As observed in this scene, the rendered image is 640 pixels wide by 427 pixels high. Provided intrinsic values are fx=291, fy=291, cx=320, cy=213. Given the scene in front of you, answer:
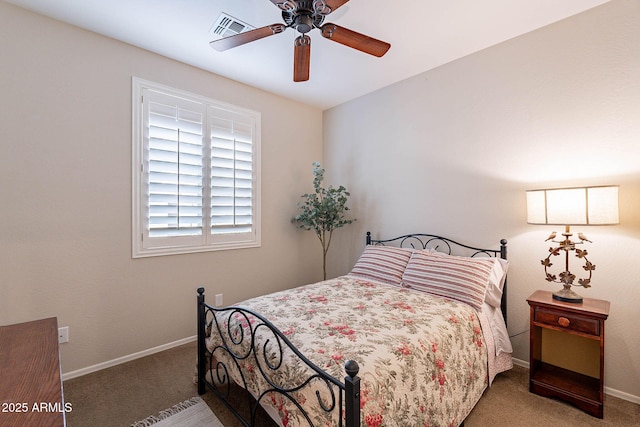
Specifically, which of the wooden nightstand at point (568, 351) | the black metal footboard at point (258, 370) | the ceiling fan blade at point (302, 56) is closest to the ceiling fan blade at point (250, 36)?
the ceiling fan blade at point (302, 56)

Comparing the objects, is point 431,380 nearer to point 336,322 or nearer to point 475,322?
point 336,322

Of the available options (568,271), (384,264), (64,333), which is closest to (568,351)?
(568,271)

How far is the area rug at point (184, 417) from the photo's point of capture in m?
1.82

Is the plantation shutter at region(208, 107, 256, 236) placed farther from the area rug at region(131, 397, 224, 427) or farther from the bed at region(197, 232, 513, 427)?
the area rug at region(131, 397, 224, 427)

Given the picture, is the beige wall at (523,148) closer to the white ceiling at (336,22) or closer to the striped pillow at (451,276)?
the white ceiling at (336,22)

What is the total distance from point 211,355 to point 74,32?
9.03ft

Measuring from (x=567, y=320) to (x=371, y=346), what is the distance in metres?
1.47

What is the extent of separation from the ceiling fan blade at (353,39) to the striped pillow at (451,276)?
1.70 meters

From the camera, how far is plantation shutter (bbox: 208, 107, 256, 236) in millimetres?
3117

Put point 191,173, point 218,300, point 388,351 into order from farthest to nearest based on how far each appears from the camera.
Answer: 1. point 218,300
2. point 191,173
3. point 388,351

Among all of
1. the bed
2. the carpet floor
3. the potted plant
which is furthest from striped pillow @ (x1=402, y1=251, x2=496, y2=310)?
the potted plant

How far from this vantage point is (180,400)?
80.5 inches

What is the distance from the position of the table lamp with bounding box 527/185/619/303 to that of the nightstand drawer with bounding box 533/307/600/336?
128 mm

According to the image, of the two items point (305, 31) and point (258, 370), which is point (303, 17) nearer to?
point (305, 31)
